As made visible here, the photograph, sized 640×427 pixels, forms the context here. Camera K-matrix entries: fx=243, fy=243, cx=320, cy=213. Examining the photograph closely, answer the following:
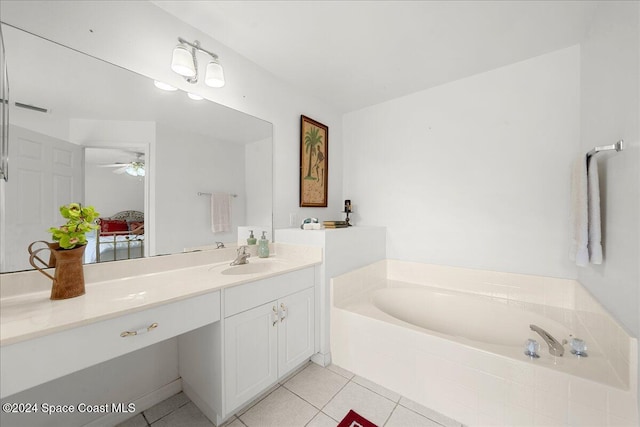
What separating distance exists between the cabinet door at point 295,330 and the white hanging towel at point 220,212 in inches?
28.3

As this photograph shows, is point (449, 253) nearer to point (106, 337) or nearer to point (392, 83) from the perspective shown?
point (392, 83)

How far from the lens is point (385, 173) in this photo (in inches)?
103

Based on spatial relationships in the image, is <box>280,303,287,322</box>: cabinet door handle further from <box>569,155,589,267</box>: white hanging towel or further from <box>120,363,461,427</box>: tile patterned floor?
<box>569,155,589,267</box>: white hanging towel

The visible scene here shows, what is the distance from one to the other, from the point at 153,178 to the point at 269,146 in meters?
0.93

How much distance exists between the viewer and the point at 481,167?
2098mm

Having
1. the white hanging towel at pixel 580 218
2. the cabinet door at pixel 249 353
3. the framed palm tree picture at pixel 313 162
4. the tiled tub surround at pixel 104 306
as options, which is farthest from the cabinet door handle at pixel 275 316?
the white hanging towel at pixel 580 218

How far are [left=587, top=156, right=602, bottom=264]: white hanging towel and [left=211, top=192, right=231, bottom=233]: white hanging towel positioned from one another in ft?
7.56

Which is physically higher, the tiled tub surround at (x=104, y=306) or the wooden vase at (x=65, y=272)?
the wooden vase at (x=65, y=272)

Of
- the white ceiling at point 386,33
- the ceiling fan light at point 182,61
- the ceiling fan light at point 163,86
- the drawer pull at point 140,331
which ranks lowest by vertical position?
the drawer pull at point 140,331

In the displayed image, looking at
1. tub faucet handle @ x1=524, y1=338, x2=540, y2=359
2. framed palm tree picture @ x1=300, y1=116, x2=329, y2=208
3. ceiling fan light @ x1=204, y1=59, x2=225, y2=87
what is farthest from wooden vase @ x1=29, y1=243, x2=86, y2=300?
tub faucet handle @ x1=524, y1=338, x2=540, y2=359

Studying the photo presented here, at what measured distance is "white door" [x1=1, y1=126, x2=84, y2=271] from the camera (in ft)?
3.47

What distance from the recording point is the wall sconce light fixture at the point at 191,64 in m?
1.42

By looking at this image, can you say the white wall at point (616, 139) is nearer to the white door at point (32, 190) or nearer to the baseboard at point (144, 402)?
the baseboard at point (144, 402)

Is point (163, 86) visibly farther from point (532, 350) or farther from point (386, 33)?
point (532, 350)
